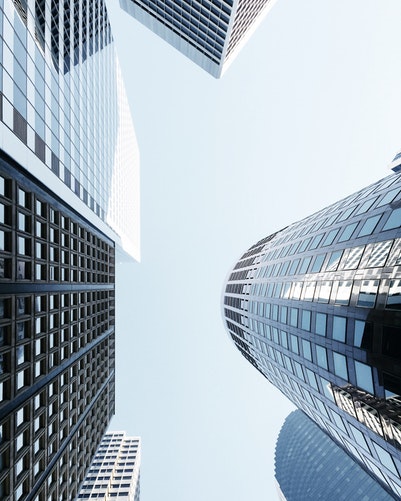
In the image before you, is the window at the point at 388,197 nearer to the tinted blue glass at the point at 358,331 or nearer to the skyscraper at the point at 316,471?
the tinted blue glass at the point at 358,331

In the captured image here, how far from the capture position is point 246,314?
5931 centimetres

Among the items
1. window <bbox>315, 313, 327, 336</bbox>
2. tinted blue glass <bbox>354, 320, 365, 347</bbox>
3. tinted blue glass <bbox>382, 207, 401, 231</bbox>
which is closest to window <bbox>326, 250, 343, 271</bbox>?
window <bbox>315, 313, 327, 336</bbox>

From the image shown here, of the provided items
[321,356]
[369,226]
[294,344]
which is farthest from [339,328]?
[294,344]

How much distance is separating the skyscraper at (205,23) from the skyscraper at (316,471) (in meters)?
110

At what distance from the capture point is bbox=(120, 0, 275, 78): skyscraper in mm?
73875

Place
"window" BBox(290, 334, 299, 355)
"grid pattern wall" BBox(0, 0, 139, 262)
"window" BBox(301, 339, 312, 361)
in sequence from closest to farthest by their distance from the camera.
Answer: "grid pattern wall" BBox(0, 0, 139, 262)
"window" BBox(301, 339, 312, 361)
"window" BBox(290, 334, 299, 355)

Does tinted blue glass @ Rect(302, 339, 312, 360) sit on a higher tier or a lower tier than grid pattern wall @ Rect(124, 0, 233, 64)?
lower

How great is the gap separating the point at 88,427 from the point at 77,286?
22.8 meters

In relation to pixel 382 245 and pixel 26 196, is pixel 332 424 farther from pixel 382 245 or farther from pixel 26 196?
pixel 26 196

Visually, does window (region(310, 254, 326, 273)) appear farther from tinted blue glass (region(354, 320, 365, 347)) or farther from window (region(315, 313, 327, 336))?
tinted blue glass (region(354, 320, 365, 347))

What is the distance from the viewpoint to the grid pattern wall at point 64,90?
989 inches

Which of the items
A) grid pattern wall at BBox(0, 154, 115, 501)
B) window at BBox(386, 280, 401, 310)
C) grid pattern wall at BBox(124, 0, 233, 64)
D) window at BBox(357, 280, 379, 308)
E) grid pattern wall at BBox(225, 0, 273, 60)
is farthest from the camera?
grid pattern wall at BBox(225, 0, 273, 60)

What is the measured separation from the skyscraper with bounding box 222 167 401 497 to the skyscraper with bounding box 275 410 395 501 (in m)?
64.1

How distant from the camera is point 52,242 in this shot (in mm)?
35375
